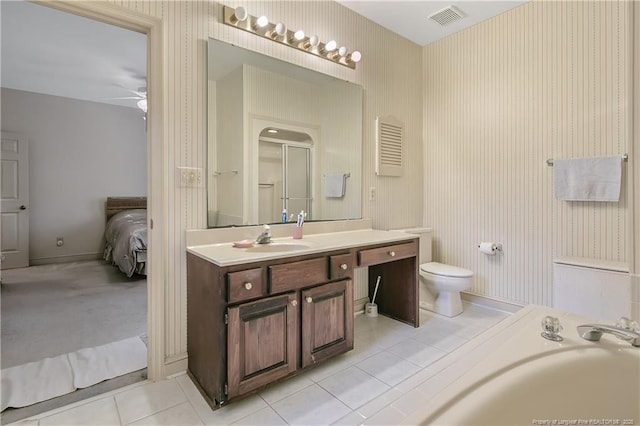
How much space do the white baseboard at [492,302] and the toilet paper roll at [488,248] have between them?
0.43 m

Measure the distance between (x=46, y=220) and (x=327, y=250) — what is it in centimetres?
510

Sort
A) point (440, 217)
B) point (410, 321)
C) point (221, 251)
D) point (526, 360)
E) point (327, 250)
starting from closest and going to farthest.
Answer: point (526, 360) < point (221, 251) < point (327, 250) < point (410, 321) < point (440, 217)

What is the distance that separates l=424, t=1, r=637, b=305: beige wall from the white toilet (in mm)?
436

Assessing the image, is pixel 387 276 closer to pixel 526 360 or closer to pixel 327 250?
pixel 327 250

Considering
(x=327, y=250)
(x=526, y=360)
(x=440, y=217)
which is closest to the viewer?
(x=526, y=360)

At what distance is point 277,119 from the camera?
2281 mm

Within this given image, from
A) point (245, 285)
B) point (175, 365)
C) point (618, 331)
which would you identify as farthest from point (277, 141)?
point (618, 331)

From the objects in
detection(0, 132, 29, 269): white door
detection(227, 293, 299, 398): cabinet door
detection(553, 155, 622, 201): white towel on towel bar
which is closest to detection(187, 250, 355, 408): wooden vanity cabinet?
detection(227, 293, 299, 398): cabinet door

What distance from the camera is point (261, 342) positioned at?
5.16 feet

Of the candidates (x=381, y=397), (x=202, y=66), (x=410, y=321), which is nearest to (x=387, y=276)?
(x=410, y=321)

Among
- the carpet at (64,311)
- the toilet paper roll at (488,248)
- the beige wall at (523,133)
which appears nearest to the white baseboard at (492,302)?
the beige wall at (523,133)

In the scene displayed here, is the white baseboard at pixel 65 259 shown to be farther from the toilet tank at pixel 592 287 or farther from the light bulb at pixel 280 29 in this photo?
the toilet tank at pixel 592 287

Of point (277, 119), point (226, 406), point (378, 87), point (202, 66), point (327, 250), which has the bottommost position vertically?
point (226, 406)

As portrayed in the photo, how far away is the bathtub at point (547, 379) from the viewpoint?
97cm
